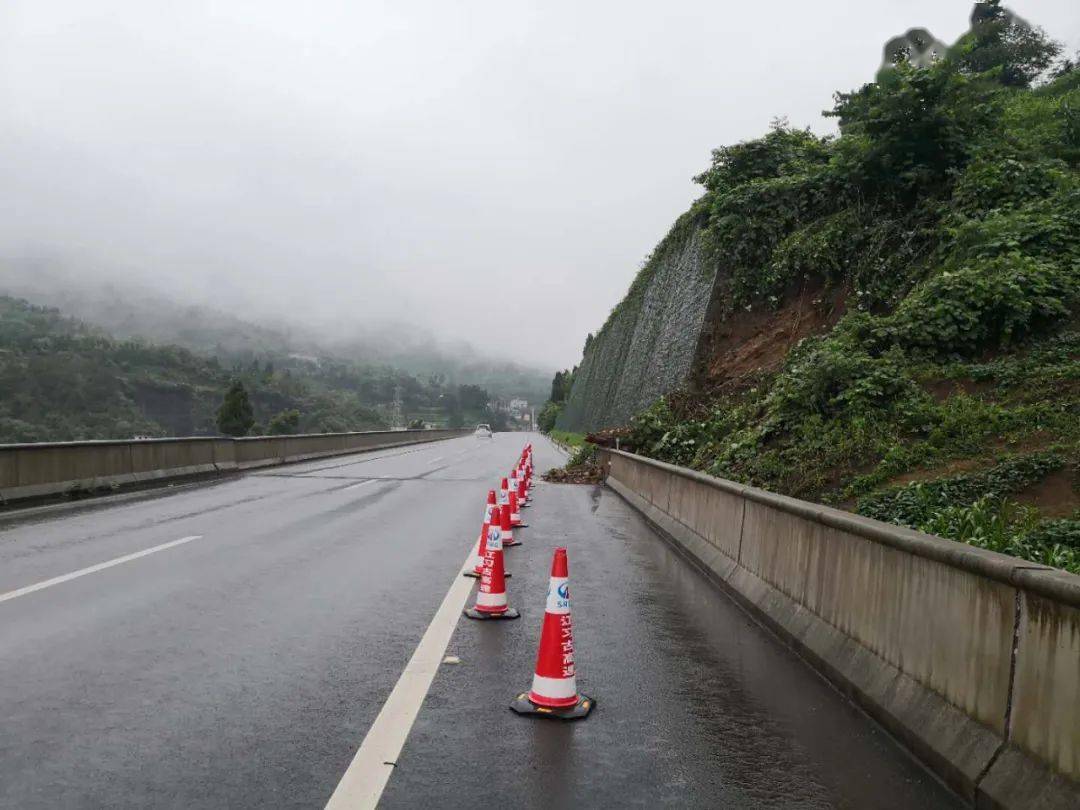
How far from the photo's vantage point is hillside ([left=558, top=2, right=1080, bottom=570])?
1157cm

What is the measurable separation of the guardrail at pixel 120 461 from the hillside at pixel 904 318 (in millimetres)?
11722

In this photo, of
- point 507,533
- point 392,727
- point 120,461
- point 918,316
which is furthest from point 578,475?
point 392,727

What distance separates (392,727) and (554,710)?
3.02ft

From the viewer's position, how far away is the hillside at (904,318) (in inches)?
456

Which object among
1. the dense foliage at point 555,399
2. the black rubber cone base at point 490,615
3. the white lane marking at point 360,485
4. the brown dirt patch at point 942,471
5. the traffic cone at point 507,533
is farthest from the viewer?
the dense foliage at point 555,399

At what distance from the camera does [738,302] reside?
27781 millimetres

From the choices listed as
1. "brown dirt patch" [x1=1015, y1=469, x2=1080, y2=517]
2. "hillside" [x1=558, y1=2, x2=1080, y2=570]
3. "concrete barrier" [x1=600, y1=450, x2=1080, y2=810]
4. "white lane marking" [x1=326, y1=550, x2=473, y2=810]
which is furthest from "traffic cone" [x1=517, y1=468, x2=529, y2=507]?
"white lane marking" [x1=326, y1=550, x2=473, y2=810]

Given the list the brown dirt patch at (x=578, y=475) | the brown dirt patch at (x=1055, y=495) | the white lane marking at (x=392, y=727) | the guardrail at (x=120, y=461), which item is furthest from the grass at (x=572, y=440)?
the white lane marking at (x=392, y=727)

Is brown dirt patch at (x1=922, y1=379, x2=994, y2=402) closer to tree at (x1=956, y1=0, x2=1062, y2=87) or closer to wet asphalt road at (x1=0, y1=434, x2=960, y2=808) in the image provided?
wet asphalt road at (x1=0, y1=434, x2=960, y2=808)

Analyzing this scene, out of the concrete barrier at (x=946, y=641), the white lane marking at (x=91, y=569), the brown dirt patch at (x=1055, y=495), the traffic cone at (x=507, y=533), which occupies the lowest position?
the white lane marking at (x=91, y=569)

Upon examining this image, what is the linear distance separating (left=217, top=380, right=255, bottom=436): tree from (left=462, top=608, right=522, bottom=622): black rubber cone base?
10263 centimetres

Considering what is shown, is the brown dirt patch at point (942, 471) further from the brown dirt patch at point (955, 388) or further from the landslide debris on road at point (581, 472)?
the landslide debris on road at point (581, 472)

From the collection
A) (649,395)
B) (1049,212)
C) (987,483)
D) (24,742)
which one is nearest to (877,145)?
(1049,212)

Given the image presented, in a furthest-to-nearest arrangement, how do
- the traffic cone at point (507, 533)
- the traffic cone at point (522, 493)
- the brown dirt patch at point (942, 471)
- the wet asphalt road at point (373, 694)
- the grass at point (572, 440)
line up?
the grass at point (572, 440) < the traffic cone at point (522, 493) < the traffic cone at point (507, 533) < the brown dirt patch at point (942, 471) < the wet asphalt road at point (373, 694)
